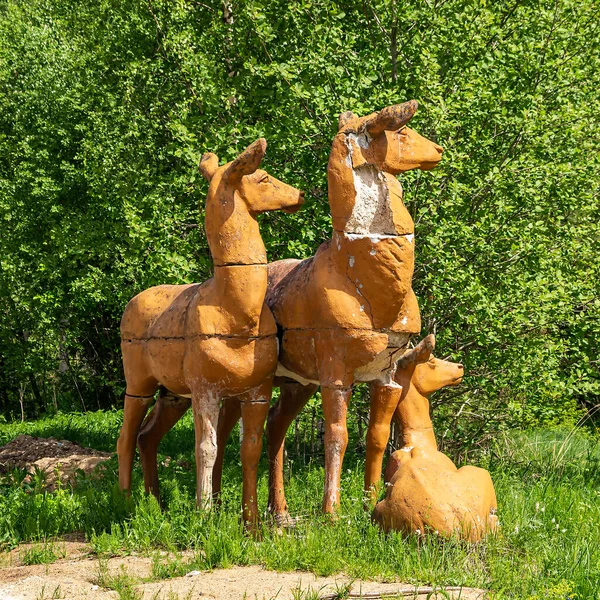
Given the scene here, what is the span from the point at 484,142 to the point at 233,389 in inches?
155

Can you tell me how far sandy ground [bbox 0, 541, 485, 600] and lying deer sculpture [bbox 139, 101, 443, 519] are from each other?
0.96m

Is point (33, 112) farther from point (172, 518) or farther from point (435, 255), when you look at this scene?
point (172, 518)

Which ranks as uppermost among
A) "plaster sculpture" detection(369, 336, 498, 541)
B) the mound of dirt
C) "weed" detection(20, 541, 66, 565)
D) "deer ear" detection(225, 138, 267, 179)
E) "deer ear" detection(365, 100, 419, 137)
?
"deer ear" detection(365, 100, 419, 137)

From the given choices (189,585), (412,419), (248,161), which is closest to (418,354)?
(412,419)

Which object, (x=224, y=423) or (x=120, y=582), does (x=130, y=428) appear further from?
(x=120, y=582)

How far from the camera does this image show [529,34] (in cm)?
951

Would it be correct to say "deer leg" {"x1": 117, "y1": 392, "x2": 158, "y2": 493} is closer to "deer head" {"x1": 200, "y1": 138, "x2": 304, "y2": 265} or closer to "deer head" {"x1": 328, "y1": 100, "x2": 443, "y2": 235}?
"deer head" {"x1": 200, "y1": 138, "x2": 304, "y2": 265}

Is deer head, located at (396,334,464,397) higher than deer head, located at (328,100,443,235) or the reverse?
the reverse

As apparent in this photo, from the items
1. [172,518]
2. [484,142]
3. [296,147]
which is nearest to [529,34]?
[484,142]

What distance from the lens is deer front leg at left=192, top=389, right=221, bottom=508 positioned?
6.31 metres

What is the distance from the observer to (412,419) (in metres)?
6.77

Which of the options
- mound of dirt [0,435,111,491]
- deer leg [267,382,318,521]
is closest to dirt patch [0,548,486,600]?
deer leg [267,382,318,521]

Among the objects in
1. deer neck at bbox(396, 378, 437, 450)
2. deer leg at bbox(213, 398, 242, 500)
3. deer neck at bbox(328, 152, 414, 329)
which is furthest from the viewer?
deer leg at bbox(213, 398, 242, 500)

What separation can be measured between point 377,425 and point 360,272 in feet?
4.02
